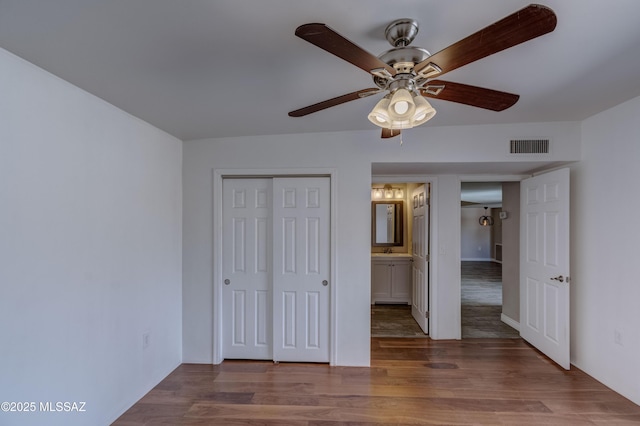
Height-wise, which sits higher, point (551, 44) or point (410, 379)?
point (551, 44)

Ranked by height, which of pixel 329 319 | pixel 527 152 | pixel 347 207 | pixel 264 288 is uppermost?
pixel 527 152

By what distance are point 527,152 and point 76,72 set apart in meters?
3.70

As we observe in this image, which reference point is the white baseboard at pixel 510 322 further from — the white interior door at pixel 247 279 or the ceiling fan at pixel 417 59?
the ceiling fan at pixel 417 59

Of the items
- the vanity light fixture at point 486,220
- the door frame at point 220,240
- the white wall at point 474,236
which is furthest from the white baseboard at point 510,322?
the white wall at point 474,236

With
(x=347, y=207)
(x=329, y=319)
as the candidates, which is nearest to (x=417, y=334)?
(x=329, y=319)

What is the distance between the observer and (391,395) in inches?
99.6

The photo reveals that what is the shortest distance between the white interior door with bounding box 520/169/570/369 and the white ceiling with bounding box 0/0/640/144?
97cm

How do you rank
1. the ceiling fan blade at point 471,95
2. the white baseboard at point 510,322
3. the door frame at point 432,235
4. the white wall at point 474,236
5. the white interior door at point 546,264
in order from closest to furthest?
1. the ceiling fan blade at point 471,95
2. the white interior door at point 546,264
3. the door frame at point 432,235
4. the white baseboard at point 510,322
5. the white wall at point 474,236

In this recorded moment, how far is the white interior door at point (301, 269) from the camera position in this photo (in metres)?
3.12

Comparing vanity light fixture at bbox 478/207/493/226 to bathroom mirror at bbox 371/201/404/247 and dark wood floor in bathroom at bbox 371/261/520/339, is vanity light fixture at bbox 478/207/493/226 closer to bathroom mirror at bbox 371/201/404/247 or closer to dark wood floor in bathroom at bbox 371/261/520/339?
dark wood floor in bathroom at bbox 371/261/520/339

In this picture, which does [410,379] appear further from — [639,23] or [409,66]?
[639,23]

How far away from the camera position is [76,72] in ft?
5.78

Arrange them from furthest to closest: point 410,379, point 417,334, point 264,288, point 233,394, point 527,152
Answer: point 417,334
point 264,288
point 527,152
point 410,379
point 233,394

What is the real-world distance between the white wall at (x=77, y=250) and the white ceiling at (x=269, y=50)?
8.8 inches
